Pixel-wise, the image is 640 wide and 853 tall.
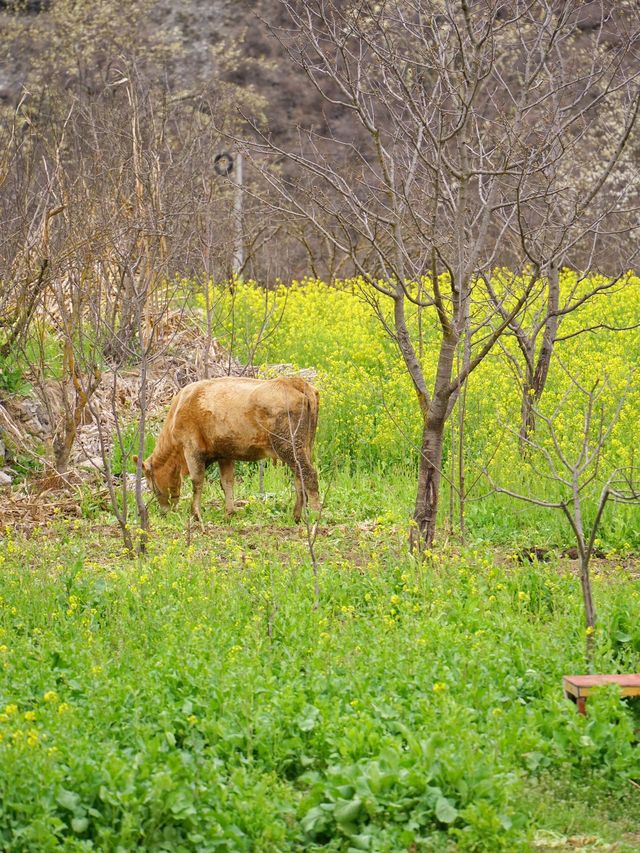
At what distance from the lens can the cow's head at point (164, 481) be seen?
34.3 feet

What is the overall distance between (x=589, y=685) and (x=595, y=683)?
0.11ft

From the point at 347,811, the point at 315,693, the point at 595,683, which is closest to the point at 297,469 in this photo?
the point at 315,693

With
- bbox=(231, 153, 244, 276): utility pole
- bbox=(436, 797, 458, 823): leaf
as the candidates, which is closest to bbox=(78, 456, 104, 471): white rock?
bbox=(231, 153, 244, 276): utility pole

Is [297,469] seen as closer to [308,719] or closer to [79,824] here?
[308,719]

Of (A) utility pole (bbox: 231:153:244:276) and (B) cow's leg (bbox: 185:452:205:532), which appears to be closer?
(B) cow's leg (bbox: 185:452:205:532)

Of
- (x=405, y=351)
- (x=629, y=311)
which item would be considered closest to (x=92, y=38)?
(x=629, y=311)

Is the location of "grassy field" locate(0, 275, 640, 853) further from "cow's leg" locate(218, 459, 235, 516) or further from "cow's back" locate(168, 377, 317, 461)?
"cow's back" locate(168, 377, 317, 461)

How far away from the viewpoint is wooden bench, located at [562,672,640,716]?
5.18 meters

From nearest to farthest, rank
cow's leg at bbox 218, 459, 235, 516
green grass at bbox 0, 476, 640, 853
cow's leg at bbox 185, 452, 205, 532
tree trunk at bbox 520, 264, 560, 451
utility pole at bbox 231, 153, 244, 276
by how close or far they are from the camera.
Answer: green grass at bbox 0, 476, 640, 853, cow's leg at bbox 185, 452, 205, 532, cow's leg at bbox 218, 459, 235, 516, tree trunk at bbox 520, 264, 560, 451, utility pole at bbox 231, 153, 244, 276

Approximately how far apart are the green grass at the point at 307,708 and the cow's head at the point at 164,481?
8.14 ft

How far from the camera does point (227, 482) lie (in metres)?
10.3

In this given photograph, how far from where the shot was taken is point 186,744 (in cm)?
495

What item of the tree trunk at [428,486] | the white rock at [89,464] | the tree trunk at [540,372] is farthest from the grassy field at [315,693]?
the white rock at [89,464]

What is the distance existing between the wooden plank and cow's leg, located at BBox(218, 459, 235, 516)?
5175 mm
